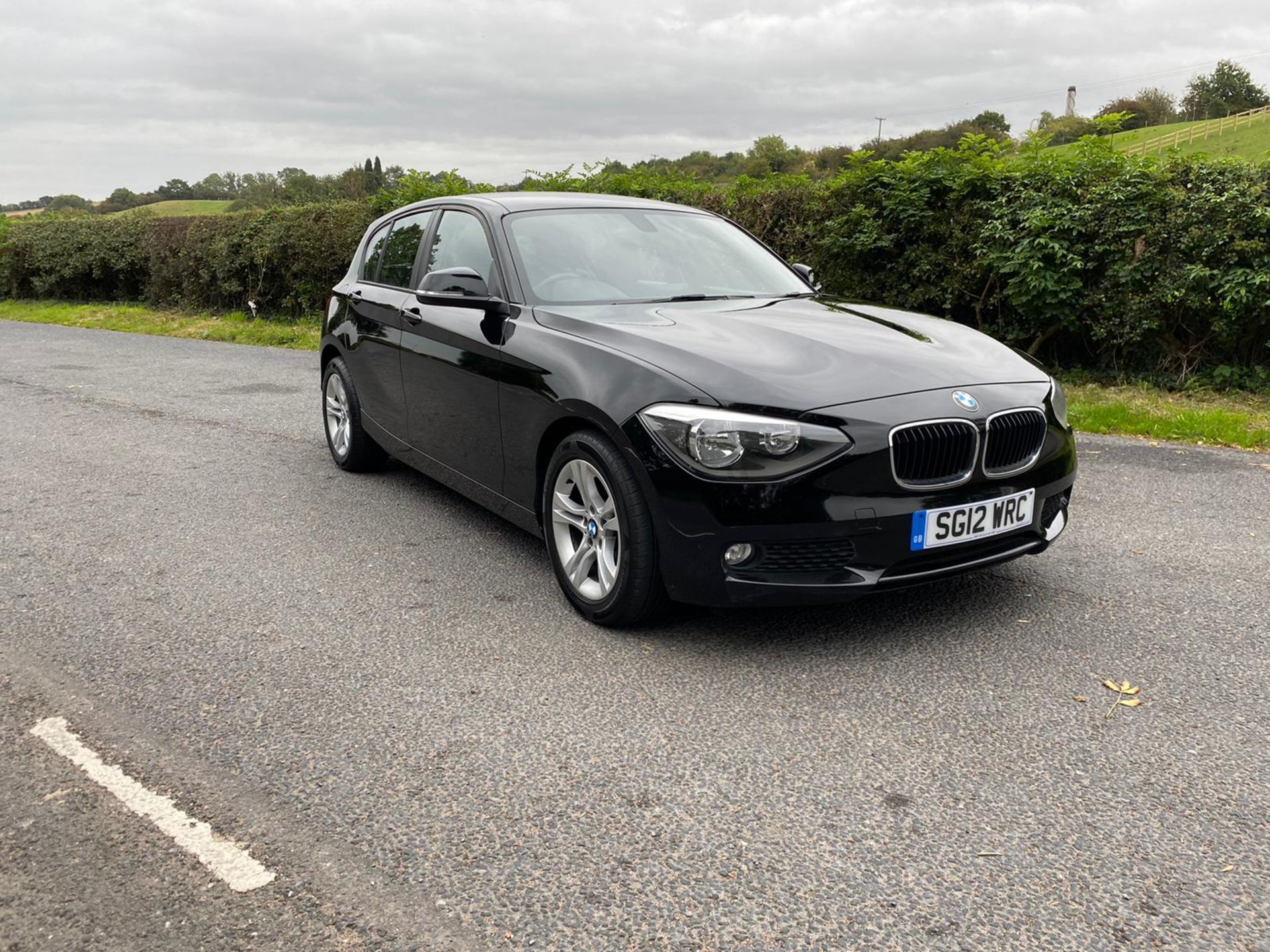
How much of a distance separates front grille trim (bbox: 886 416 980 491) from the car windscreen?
59.9 inches

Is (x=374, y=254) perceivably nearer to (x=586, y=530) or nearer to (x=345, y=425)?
(x=345, y=425)

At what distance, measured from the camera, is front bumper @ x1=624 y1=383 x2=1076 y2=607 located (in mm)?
3357

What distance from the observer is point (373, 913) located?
7.32 feet

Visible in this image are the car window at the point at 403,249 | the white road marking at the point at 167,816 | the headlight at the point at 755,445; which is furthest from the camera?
the car window at the point at 403,249

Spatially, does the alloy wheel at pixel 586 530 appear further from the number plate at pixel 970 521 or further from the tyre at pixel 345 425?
the tyre at pixel 345 425

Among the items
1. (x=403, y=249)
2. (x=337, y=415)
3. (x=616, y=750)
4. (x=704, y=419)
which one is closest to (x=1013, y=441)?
(x=704, y=419)

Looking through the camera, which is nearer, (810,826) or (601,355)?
(810,826)

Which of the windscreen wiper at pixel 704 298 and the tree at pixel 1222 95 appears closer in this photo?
the windscreen wiper at pixel 704 298

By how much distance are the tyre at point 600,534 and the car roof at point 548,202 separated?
159 cm

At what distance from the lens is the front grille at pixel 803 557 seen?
11.1ft

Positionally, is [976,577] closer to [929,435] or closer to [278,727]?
[929,435]

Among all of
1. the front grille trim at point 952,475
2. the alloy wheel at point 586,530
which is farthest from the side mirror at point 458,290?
the front grille trim at point 952,475

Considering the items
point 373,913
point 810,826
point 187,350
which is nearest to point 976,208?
point 810,826

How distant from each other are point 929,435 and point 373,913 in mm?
2264
